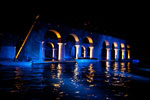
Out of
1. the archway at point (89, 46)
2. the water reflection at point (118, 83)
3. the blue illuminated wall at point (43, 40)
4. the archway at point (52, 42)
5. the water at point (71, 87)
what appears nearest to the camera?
the water at point (71, 87)

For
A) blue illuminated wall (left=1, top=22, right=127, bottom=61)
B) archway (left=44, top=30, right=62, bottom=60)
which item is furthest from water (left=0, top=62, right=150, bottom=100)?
archway (left=44, top=30, right=62, bottom=60)

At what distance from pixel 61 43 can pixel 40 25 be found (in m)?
3.76

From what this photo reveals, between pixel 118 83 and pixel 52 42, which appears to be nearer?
pixel 118 83

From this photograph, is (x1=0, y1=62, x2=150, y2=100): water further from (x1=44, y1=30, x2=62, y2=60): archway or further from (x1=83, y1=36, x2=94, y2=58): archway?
(x1=44, y1=30, x2=62, y2=60): archway

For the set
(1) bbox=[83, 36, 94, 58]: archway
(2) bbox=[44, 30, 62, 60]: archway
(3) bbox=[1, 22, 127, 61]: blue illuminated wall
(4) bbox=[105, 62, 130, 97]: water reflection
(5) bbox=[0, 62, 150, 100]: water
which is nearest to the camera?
(5) bbox=[0, 62, 150, 100]: water

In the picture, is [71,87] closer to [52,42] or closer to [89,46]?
[89,46]

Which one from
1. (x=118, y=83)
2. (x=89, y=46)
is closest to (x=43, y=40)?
(x=89, y=46)

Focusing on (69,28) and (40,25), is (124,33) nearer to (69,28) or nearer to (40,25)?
(69,28)

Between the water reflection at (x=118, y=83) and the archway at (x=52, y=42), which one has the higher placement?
the archway at (x=52, y=42)

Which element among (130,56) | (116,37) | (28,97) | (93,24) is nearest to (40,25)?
(93,24)

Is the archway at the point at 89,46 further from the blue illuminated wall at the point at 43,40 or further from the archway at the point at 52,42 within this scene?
the archway at the point at 52,42

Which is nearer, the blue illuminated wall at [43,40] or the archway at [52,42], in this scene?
the blue illuminated wall at [43,40]

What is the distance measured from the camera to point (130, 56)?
3688cm

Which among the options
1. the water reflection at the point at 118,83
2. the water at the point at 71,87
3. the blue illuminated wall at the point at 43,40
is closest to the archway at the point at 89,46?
the blue illuminated wall at the point at 43,40
